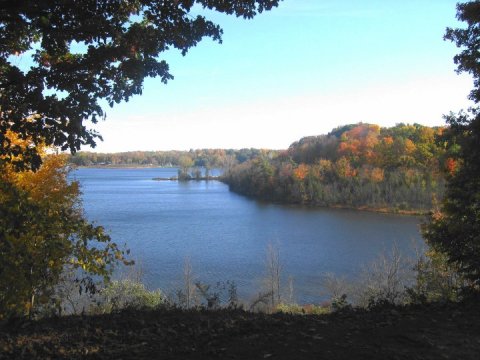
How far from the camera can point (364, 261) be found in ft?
95.0

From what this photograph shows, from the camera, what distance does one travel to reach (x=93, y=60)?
428 cm

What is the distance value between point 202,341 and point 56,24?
11.2ft

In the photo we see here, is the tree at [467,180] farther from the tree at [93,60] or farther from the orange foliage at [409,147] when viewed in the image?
the orange foliage at [409,147]

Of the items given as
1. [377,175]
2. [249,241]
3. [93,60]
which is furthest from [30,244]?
[377,175]

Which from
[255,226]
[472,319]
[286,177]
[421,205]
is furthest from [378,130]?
[472,319]

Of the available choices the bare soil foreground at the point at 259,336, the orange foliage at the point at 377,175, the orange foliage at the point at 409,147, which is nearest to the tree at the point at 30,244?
the bare soil foreground at the point at 259,336

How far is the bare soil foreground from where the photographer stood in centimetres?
371

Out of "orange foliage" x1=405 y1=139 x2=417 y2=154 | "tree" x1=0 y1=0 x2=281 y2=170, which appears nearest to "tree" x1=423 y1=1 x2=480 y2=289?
"tree" x1=0 y1=0 x2=281 y2=170

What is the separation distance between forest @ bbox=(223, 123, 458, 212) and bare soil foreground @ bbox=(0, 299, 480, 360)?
5849 centimetres

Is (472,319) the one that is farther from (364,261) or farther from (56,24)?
(364,261)

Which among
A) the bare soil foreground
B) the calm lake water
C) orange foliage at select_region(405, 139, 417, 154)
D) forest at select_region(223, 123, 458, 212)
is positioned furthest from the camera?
orange foliage at select_region(405, 139, 417, 154)

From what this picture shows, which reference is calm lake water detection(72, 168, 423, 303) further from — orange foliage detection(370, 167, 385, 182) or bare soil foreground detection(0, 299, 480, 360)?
orange foliage detection(370, 167, 385, 182)

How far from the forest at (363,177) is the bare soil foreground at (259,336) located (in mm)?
58486

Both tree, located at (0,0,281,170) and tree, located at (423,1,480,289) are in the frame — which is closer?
tree, located at (0,0,281,170)
